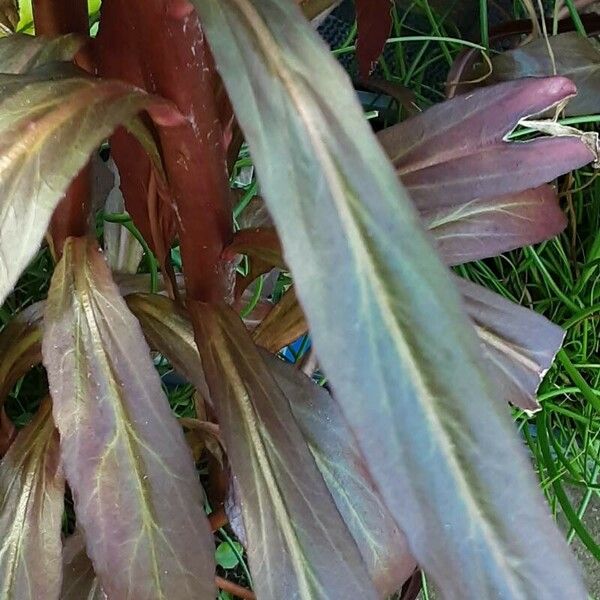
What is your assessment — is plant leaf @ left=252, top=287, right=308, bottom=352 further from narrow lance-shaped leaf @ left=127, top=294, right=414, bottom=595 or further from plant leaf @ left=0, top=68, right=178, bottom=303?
plant leaf @ left=0, top=68, right=178, bottom=303

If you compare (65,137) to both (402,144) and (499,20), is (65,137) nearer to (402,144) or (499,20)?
(402,144)

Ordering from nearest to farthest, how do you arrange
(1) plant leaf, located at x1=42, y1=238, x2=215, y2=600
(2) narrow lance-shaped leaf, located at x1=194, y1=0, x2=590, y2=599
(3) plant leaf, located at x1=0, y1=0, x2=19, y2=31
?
(2) narrow lance-shaped leaf, located at x1=194, y1=0, x2=590, y2=599
(1) plant leaf, located at x1=42, y1=238, x2=215, y2=600
(3) plant leaf, located at x1=0, y1=0, x2=19, y2=31

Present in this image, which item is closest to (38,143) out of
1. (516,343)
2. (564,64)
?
(516,343)

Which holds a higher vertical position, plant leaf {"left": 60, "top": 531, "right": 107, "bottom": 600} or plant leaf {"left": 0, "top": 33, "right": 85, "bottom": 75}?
plant leaf {"left": 0, "top": 33, "right": 85, "bottom": 75}

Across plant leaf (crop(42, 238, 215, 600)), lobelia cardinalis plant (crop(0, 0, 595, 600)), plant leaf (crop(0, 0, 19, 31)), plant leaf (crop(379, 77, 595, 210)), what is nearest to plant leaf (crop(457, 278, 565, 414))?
lobelia cardinalis plant (crop(0, 0, 595, 600))

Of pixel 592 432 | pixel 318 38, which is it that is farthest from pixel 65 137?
pixel 592 432

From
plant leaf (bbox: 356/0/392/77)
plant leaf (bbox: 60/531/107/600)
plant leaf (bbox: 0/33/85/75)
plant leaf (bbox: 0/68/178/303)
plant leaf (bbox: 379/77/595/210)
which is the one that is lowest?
plant leaf (bbox: 60/531/107/600)

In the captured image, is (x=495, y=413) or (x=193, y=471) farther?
(x=193, y=471)
